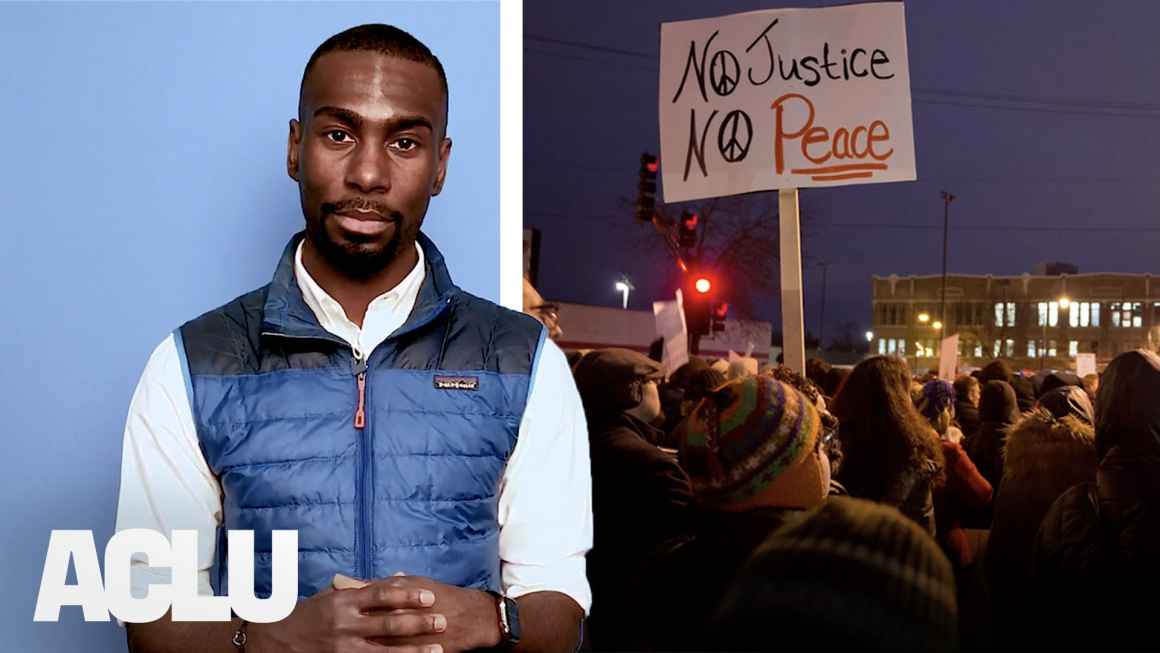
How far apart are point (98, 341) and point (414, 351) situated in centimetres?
56

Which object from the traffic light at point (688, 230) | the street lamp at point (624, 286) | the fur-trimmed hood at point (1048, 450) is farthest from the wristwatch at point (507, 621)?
the street lamp at point (624, 286)

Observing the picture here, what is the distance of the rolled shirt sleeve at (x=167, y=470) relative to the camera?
102 centimetres

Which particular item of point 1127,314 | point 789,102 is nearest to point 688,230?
point 789,102

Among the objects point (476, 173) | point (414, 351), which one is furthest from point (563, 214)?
point (414, 351)

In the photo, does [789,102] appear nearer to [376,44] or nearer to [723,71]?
[723,71]

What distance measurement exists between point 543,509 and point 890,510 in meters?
1.32

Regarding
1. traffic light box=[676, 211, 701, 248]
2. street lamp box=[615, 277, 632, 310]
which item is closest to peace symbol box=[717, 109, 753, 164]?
traffic light box=[676, 211, 701, 248]

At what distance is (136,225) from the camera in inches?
56.2

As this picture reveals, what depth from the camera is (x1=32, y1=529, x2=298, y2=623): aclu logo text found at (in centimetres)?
97

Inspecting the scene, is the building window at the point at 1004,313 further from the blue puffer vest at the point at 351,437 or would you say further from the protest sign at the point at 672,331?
the blue puffer vest at the point at 351,437

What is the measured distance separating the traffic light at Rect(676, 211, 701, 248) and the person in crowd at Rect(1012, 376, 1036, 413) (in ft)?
3.27

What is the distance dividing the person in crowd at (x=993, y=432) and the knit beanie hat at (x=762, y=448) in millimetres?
364

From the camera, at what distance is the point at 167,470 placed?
1.03 metres

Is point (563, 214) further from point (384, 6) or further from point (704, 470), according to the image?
point (384, 6)
